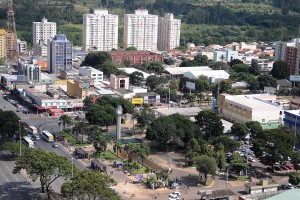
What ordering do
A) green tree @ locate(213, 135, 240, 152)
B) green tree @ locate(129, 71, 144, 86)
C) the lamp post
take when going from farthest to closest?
1. green tree @ locate(129, 71, 144, 86)
2. the lamp post
3. green tree @ locate(213, 135, 240, 152)

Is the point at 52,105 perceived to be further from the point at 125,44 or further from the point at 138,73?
the point at 125,44

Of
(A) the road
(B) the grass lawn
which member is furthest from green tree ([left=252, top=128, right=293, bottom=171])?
(A) the road

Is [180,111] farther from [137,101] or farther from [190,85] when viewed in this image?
[190,85]

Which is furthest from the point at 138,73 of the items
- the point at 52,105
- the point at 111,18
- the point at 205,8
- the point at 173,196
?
the point at 205,8

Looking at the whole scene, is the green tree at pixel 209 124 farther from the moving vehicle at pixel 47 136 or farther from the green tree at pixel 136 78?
the green tree at pixel 136 78

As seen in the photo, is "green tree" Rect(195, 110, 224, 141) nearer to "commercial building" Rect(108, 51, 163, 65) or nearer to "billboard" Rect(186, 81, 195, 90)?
"billboard" Rect(186, 81, 195, 90)

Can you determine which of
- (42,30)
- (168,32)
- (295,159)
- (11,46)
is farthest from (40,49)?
(295,159)

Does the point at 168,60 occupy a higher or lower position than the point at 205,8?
lower

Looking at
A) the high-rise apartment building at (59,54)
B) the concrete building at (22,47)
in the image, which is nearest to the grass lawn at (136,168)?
the high-rise apartment building at (59,54)
